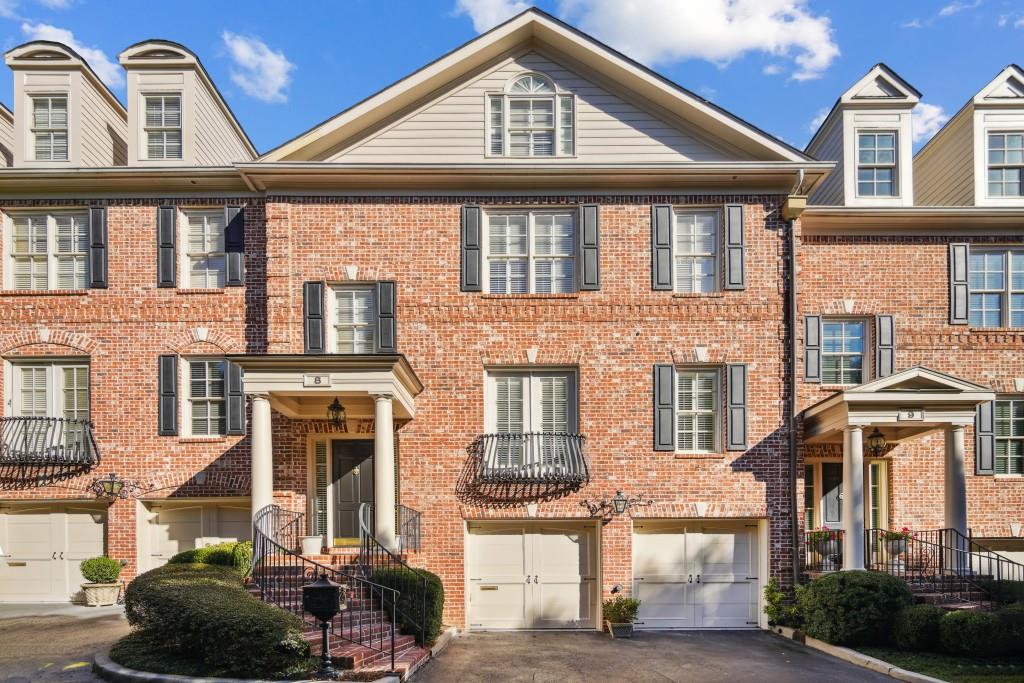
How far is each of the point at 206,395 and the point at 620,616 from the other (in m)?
8.54

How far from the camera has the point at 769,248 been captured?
584 inches

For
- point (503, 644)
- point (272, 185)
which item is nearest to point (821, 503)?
point (503, 644)

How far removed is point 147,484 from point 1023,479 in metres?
16.7

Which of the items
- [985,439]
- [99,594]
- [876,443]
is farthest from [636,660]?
[99,594]

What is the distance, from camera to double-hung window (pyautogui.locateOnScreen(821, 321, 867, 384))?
15.7 m

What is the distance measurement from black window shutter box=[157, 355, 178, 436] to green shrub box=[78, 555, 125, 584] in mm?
2458

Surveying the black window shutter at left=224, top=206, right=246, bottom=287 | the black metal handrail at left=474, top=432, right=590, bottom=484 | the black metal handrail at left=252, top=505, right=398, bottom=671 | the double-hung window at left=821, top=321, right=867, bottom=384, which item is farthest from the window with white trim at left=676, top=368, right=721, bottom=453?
the black window shutter at left=224, top=206, right=246, bottom=287

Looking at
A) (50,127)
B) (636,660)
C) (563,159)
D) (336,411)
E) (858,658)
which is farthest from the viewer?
(50,127)

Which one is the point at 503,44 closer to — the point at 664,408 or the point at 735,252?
the point at 735,252

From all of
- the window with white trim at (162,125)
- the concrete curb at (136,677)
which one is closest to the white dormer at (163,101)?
the window with white trim at (162,125)

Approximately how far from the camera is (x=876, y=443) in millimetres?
14828

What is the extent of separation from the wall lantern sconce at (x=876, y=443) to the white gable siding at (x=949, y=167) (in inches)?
213

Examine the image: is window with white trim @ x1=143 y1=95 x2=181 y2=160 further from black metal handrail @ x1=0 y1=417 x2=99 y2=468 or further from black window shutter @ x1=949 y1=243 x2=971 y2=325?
black window shutter @ x1=949 y1=243 x2=971 y2=325

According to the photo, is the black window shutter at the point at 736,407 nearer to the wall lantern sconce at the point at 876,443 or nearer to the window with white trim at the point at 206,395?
the wall lantern sconce at the point at 876,443
